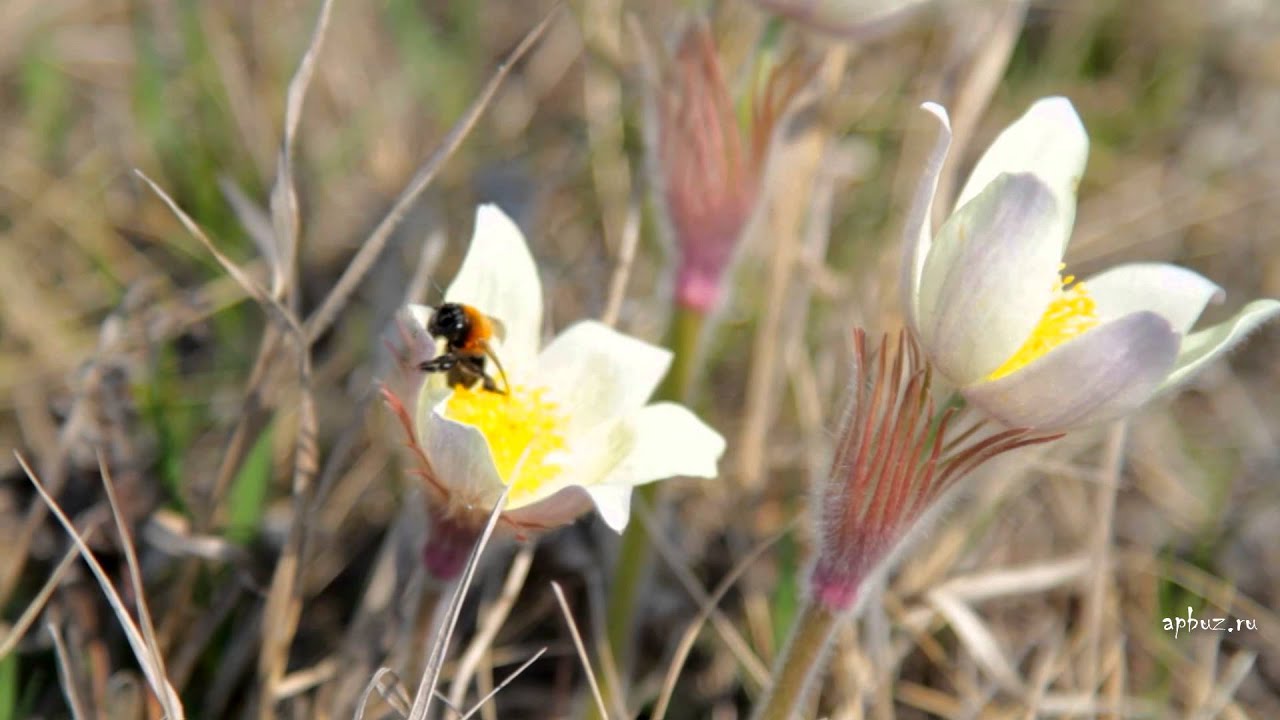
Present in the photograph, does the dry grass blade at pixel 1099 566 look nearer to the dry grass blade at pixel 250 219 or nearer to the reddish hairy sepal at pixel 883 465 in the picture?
the reddish hairy sepal at pixel 883 465

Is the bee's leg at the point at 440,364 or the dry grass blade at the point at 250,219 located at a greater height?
the dry grass blade at the point at 250,219

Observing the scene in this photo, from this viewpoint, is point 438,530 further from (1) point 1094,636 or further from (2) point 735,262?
(1) point 1094,636

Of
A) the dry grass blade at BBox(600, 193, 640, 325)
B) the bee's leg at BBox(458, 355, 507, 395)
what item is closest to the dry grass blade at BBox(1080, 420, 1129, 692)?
the dry grass blade at BBox(600, 193, 640, 325)

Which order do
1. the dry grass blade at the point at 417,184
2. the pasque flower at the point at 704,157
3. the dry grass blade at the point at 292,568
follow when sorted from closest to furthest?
the dry grass blade at the point at 417,184
the dry grass blade at the point at 292,568
the pasque flower at the point at 704,157

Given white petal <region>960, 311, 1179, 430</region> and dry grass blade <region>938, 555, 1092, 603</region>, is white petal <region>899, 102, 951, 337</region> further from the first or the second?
dry grass blade <region>938, 555, 1092, 603</region>

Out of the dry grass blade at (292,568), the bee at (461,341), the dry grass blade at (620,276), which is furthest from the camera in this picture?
the dry grass blade at (620,276)

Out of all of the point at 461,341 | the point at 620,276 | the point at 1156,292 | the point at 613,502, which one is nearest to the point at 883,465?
the point at 613,502

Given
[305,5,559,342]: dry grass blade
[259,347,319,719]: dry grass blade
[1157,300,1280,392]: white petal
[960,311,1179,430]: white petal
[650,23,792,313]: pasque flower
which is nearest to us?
[960,311,1179,430]: white petal

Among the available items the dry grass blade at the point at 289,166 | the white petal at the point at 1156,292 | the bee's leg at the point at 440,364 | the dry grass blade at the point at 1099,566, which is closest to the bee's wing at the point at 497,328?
the bee's leg at the point at 440,364
